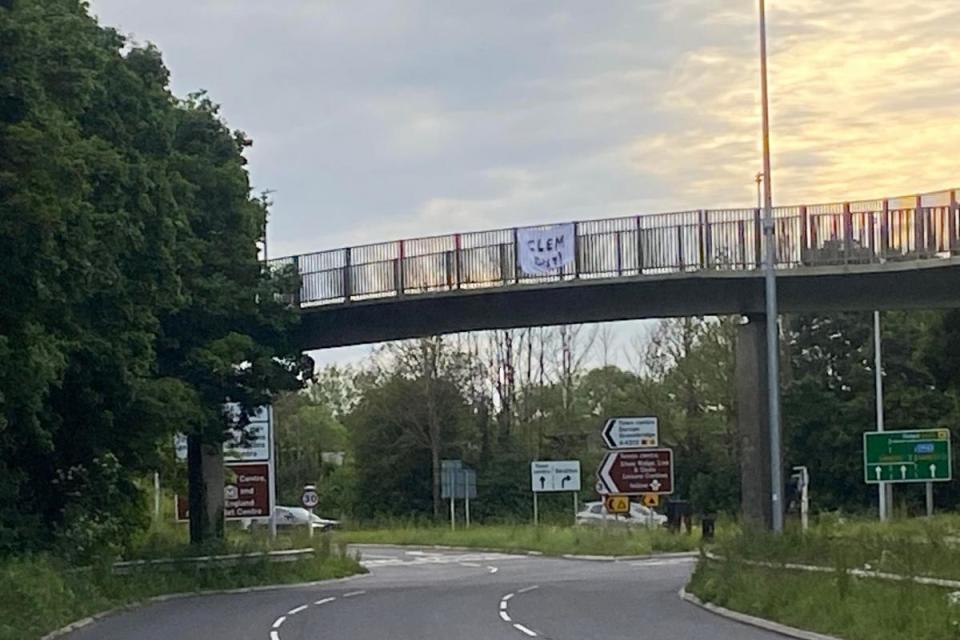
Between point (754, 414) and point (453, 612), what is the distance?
48.8 feet

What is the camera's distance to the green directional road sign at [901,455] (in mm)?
40656

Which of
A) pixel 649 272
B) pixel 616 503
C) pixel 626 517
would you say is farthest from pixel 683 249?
pixel 626 517

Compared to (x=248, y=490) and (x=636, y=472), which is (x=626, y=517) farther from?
(x=248, y=490)

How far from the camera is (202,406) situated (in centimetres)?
3975

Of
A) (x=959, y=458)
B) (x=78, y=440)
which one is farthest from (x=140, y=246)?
(x=959, y=458)

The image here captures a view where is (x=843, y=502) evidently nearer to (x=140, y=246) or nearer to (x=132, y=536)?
(x=132, y=536)

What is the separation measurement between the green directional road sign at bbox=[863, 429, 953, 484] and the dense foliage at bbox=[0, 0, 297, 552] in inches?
590

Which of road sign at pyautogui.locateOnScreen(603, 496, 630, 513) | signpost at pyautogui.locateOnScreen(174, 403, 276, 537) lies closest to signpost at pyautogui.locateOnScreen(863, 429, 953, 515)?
road sign at pyautogui.locateOnScreen(603, 496, 630, 513)

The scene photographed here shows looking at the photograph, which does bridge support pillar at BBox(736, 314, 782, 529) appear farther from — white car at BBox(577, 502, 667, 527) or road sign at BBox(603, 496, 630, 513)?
white car at BBox(577, 502, 667, 527)

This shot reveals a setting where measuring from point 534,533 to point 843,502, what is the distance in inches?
814

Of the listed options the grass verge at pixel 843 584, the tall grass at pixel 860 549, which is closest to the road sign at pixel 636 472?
the grass verge at pixel 843 584

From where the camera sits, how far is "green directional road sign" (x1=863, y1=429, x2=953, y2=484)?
4066 cm

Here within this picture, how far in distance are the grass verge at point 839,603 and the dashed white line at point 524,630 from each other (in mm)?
3572

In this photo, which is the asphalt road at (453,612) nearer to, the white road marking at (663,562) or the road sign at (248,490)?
the white road marking at (663,562)
